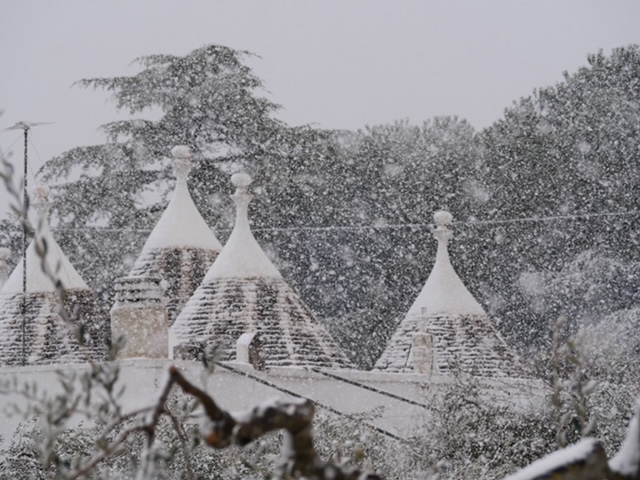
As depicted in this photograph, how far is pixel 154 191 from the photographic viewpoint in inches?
1206

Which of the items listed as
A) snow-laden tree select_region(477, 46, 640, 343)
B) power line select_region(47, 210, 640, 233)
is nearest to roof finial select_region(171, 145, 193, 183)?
power line select_region(47, 210, 640, 233)

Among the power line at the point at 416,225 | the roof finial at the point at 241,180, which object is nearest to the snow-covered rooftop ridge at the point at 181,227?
the roof finial at the point at 241,180

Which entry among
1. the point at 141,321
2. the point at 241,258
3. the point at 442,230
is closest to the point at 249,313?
the point at 241,258

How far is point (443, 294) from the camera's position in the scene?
19531 mm

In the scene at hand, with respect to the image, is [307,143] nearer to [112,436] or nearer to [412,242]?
[412,242]

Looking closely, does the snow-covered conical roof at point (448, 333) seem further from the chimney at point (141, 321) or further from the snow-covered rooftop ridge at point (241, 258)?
the chimney at point (141, 321)

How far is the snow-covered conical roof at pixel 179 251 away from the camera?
58.6 ft

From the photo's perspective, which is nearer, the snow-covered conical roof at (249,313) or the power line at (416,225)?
the snow-covered conical roof at (249,313)

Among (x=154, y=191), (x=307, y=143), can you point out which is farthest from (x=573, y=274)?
(x=154, y=191)

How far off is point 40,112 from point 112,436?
27.9 meters

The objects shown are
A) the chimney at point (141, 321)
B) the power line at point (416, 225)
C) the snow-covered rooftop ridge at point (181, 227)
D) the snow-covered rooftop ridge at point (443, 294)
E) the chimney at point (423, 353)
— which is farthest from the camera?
the power line at point (416, 225)

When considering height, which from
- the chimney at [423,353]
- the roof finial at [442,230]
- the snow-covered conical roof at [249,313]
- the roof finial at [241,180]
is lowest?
the chimney at [423,353]

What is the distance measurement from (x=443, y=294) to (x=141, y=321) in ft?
21.8

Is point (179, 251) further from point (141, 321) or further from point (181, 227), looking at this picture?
point (141, 321)
